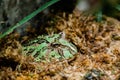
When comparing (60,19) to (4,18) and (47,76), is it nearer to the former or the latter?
(4,18)

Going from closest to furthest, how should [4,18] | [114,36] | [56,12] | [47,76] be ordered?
[47,76], [4,18], [114,36], [56,12]

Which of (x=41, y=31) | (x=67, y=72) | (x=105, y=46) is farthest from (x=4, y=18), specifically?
(x=105, y=46)

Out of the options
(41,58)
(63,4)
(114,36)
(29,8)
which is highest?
(63,4)

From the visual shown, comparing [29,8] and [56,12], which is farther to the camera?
[56,12]

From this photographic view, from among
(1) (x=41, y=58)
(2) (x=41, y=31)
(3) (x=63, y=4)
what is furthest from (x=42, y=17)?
(1) (x=41, y=58)

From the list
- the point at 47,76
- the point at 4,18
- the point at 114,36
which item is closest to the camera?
the point at 47,76

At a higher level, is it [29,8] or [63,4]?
[63,4]

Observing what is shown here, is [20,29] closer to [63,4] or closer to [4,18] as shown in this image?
[4,18]
